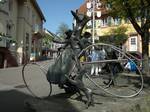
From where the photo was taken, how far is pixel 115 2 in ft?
70.5

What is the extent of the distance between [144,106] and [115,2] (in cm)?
1388

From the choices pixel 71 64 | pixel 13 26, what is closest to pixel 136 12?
pixel 71 64

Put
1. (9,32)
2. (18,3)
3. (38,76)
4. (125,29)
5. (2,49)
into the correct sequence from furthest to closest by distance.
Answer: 1. (125,29)
2. (18,3)
3. (9,32)
4. (2,49)
5. (38,76)

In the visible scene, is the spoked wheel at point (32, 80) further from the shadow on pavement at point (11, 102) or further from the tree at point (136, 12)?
the tree at point (136, 12)

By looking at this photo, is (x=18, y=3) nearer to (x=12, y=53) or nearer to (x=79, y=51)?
(x=12, y=53)

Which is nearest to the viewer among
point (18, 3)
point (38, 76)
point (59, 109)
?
point (59, 109)

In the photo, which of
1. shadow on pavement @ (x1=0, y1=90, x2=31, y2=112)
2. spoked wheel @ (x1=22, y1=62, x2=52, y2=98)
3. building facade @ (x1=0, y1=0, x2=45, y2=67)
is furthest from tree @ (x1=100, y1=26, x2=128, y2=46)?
shadow on pavement @ (x1=0, y1=90, x2=31, y2=112)

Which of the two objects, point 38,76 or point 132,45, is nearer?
point 38,76

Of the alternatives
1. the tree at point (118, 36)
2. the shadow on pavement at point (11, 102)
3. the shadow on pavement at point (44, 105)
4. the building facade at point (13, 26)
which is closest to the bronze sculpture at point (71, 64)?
the shadow on pavement at point (44, 105)

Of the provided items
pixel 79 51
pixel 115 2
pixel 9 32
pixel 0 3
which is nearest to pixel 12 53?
pixel 9 32

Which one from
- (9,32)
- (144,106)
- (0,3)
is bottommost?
(144,106)

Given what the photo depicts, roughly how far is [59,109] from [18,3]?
3286cm

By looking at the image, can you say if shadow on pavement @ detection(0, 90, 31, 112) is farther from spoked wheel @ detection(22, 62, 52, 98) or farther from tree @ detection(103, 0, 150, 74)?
tree @ detection(103, 0, 150, 74)

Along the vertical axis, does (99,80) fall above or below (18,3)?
below
